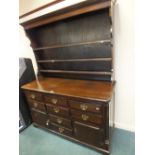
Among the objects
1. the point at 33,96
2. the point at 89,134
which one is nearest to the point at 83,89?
the point at 89,134

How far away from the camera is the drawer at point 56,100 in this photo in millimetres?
1664

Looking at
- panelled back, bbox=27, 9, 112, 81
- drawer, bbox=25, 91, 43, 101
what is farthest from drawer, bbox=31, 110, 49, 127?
panelled back, bbox=27, 9, 112, 81

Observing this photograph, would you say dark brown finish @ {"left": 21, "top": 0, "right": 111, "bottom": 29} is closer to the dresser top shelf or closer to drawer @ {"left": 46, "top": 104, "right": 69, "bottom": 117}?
the dresser top shelf

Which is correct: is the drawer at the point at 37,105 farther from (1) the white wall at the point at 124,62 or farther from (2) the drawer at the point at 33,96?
(1) the white wall at the point at 124,62

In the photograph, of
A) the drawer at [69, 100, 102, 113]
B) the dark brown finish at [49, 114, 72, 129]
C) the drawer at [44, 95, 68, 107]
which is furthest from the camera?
the dark brown finish at [49, 114, 72, 129]

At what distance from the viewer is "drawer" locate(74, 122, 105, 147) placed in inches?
61.1

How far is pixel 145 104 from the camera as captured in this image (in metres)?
0.50

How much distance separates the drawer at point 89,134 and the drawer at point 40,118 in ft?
1.75

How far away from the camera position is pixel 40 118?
211 centimetres

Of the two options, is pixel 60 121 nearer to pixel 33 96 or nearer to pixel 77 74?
pixel 33 96

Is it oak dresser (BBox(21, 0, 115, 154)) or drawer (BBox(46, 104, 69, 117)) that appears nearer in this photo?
oak dresser (BBox(21, 0, 115, 154))

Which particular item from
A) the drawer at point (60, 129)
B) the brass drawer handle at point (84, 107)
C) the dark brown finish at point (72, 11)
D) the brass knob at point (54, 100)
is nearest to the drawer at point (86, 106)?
the brass drawer handle at point (84, 107)

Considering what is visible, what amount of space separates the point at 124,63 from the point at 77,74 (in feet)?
2.27
